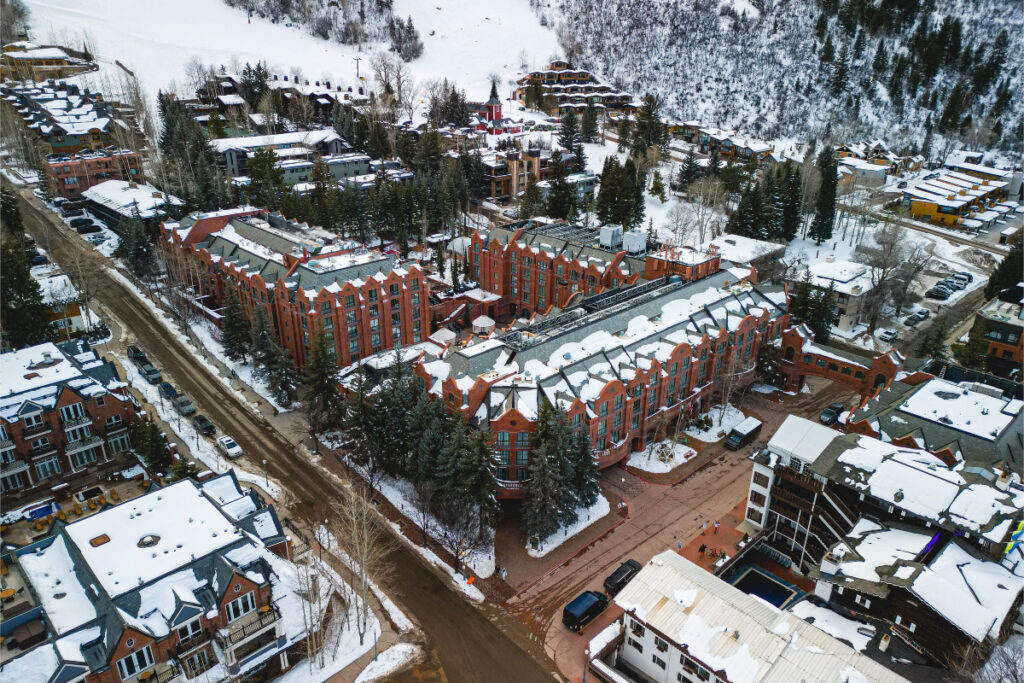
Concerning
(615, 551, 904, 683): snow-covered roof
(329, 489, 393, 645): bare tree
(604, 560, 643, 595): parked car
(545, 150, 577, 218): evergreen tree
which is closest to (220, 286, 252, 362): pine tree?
(329, 489, 393, 645): bare tree

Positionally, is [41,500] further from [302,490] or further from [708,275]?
[708,275]

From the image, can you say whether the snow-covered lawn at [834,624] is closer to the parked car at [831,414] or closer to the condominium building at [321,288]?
the parked car at [831,414]

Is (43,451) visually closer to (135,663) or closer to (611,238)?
(135,663)

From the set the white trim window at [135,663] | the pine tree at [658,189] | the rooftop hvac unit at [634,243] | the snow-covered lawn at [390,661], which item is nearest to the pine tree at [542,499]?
the snow-covered lawn at [390,661]

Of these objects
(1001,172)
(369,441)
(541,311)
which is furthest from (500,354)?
(1001,172)

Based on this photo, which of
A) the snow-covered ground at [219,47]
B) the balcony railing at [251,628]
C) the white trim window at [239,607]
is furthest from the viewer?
the snow-covered ground at [219,47]

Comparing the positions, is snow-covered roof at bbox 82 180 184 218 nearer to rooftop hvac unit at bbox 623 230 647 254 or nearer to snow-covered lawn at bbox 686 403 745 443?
rooftop hvac unit at bbox 623 230 647 254
